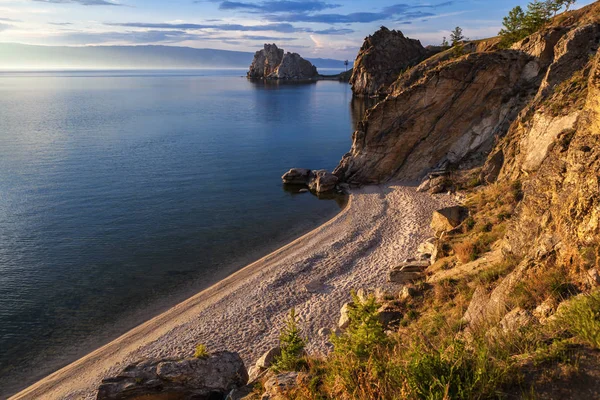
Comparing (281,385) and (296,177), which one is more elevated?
(281,385)

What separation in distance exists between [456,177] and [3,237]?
154 ft

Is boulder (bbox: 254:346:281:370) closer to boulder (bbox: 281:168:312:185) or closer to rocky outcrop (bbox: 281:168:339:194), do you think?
rocky outcrop (bbox: 281:168:339:194)

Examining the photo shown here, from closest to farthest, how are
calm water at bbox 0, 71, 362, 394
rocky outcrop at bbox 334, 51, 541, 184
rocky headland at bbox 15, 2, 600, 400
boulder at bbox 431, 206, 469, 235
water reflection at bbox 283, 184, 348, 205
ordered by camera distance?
rocky headland at bbox 15, 2, 600, 400 < calm water at bbox 0, 71, 362, 394 < boulder at bbox 431, 206, 469, 235 < rocky outcrop at bbox 334, 51, 541, 184 < water reflection at bbox 283, 184, 348, 205

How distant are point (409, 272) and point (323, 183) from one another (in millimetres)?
28261

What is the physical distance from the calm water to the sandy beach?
2034 mm

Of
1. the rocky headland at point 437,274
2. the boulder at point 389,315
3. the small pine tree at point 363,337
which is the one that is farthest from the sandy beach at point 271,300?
the small pine tree at point 363,337

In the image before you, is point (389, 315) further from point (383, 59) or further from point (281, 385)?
point (383, 59)

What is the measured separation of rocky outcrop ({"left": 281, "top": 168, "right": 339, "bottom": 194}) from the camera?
170 ft

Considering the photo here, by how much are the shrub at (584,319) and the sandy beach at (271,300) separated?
14.1 metres

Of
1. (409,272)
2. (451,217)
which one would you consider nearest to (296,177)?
(451,217)

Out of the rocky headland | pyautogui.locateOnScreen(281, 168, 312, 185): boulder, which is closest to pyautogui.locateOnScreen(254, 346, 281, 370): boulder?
the rocky headland

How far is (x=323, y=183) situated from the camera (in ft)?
169

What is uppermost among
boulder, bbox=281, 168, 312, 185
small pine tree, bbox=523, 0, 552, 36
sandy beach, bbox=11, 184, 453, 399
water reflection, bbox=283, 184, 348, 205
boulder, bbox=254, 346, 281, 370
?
small pine tree, bbox=523, 0, 552, 36

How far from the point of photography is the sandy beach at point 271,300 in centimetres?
2219
